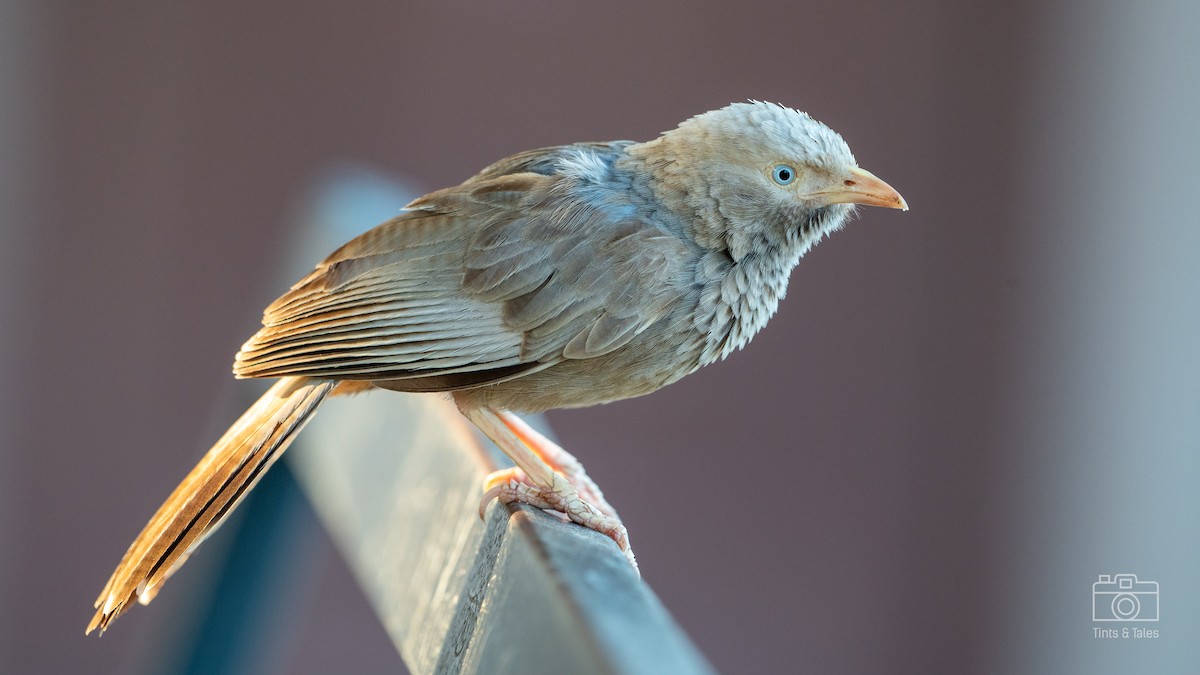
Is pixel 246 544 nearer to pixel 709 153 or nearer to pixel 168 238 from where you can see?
pixel 709 153

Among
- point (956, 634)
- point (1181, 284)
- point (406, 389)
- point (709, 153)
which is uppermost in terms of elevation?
point (709, 153)

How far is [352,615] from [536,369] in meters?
4.59

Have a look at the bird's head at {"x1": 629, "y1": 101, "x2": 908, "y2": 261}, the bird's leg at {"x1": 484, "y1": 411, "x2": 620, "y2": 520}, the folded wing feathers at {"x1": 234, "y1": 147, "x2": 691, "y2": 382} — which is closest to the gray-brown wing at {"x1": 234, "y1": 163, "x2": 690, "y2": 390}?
the folded wing feathers at {"x1": 234, "y1": 147, "x2": 691, "y2": 382}

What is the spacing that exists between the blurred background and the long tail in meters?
3.51

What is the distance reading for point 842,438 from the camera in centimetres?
655

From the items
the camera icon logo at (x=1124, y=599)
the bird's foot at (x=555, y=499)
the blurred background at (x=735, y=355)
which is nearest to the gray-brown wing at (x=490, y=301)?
the bird's foot at (x=555, y=499)

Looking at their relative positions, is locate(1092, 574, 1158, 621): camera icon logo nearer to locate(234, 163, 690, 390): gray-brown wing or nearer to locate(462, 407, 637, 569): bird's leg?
locate(462, 407, 637, 569): bird's leg

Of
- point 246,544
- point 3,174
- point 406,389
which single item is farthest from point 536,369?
point 3,174

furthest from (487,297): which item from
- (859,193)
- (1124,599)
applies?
(1124,599)

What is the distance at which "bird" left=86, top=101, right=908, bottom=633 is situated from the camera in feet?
7.95

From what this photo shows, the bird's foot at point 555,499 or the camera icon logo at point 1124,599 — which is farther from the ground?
the bird's foot at point 555,499

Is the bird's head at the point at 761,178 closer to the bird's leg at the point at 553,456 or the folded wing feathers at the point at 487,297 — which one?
the folded wing feathers at the point at 487,297

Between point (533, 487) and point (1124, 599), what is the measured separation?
2988 millimetres

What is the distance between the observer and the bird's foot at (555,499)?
7.00ft
